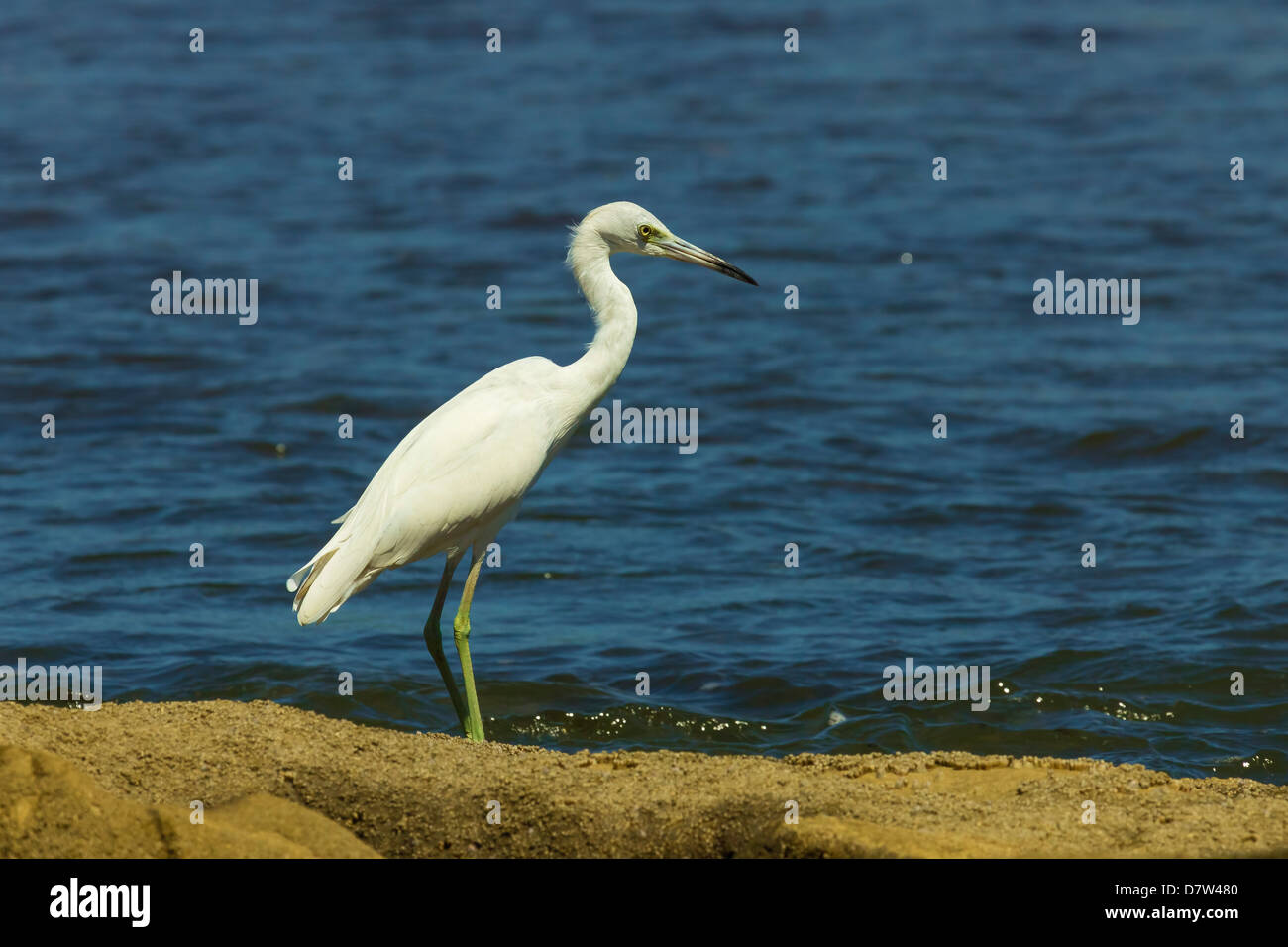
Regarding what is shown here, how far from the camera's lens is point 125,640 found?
10.3m

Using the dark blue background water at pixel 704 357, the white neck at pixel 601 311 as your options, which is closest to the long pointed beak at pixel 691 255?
the white neck at pixel 601 311

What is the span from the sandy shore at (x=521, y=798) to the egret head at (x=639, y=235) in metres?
2.86

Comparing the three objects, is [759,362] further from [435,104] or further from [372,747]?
[435,104]

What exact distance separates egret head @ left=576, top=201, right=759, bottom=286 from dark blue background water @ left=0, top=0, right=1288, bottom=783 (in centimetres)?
263

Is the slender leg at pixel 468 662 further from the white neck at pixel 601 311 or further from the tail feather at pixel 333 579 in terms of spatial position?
the white neck at pixel 601 311

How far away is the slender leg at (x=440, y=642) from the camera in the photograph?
8656mm

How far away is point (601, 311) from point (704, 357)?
7789 millimetres

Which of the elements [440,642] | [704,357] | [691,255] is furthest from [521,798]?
[704,357]

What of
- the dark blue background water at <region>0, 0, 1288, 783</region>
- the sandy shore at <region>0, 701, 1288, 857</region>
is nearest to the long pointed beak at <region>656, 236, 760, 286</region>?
the dark blue background water at <region>0, 0, 1288, 783</region>

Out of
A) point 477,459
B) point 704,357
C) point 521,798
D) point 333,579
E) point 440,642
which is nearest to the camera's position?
point 521,798

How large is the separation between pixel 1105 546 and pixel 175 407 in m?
8.55

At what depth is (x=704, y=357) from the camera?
54.4ft

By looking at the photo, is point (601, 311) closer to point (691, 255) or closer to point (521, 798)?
point (691, 255)
